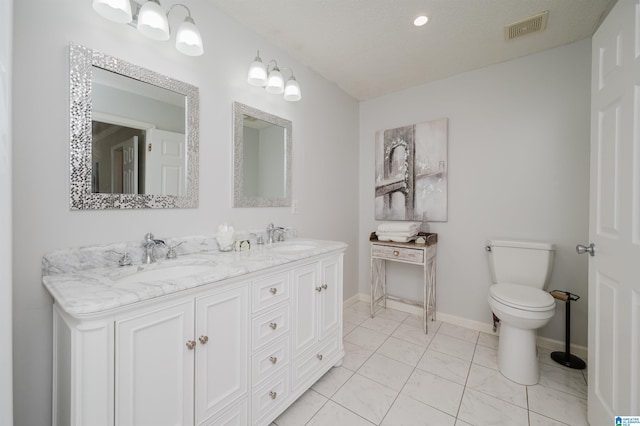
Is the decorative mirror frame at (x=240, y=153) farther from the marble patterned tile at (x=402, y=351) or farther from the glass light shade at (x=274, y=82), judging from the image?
the marble patterned tile at (x=402, y=351)

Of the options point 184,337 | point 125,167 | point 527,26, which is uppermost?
point 527,26

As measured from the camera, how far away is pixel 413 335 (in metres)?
2.38

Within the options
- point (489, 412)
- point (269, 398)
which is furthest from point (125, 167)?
point (489, 412)

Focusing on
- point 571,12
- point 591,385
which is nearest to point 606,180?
point 591,385

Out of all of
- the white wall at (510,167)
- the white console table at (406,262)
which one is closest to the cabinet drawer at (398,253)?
the white console table at (406,262)

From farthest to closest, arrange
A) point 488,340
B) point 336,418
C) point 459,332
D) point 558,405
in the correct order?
point 459,332, point 488,340, point 558,405, point 336,418

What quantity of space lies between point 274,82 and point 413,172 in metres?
1.65

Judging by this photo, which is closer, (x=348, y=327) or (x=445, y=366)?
(x=445, y=366)

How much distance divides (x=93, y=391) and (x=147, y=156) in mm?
1063

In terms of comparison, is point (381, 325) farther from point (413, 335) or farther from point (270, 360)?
point (270, 360)

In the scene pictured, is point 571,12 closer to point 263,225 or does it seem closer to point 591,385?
point 591,385

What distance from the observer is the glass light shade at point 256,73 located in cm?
175

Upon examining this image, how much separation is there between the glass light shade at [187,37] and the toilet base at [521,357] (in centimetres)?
261

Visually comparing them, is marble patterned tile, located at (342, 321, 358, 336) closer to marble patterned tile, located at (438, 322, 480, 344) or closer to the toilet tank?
marble patterned tile, located at (438, 322, 480, 344)
